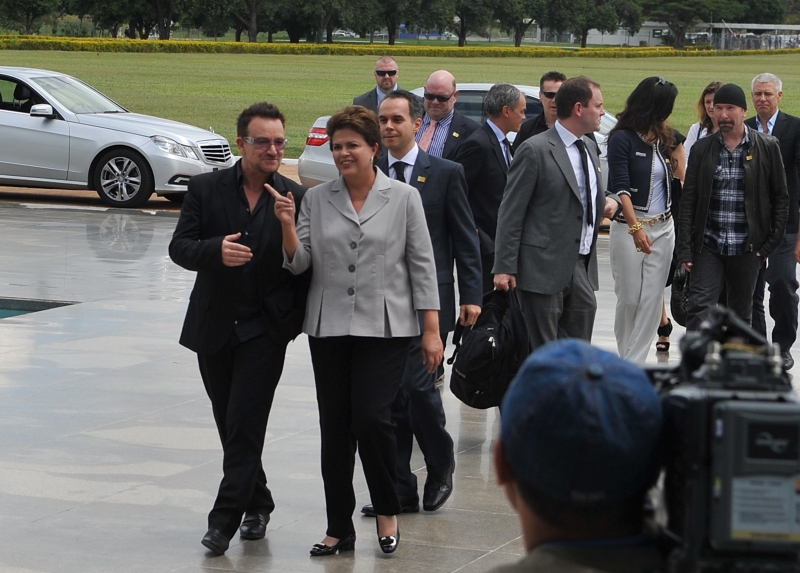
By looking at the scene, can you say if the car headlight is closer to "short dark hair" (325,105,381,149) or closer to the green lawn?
the green lawn

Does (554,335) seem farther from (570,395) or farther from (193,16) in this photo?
(193,16)

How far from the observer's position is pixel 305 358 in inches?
356

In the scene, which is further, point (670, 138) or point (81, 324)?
point (81, 324)

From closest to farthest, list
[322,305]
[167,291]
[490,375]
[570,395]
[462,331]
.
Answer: [570,395]
[322,305]
[490,375]
[462,331]
[167,291]

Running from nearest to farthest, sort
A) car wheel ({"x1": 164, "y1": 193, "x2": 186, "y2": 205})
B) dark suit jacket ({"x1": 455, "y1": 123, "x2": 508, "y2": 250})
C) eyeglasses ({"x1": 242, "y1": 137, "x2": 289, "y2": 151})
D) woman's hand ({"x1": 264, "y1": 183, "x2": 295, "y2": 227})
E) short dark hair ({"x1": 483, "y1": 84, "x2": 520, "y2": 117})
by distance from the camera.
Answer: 1. woman's hand ({"x1": 264, "y1": 183, "x2": 295, "y2": 227})
2. eyeglasses ({"x1": 242, "y1": 137, "x2": 289, "y2": 151})
3. dark suit jacket ({"x1": 455, "y1": 123, "x2": 508, "y2": 250})
4. short dark hair ({"x1": 483, "y1": 84, "x2": 520, "y2": 117})
5. car wheel ({"x1": 164, "y1": 193, "x2": 186, "y2": 205})

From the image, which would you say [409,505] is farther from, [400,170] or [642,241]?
[642,241]

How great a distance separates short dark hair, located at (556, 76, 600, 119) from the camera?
21.0 ft

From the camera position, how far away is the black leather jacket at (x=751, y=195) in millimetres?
8023

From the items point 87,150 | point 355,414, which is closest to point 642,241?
point 355,414

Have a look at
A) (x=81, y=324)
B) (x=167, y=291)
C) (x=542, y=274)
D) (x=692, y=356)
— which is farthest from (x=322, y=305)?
(x=167, y=291)

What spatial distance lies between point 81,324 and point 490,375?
451 centimetres

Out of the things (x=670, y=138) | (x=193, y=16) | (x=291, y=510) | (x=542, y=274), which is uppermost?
(x=193, y=16)

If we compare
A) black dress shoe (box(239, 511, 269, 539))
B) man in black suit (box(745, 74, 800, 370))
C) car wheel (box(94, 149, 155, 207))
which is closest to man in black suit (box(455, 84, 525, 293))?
man in black suit (box(745, 74, 800, 370))

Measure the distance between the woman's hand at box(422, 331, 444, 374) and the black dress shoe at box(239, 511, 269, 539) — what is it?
37.4 inches
